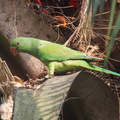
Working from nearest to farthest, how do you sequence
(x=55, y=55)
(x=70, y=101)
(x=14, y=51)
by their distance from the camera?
(x=70, y=101) < (x=55, y=55) < (x=14, y=51)

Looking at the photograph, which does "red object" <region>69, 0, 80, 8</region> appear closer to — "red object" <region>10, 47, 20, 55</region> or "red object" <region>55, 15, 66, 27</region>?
"red object" <region>55, 15, 66, 27</region>

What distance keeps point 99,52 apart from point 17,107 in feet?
4.15

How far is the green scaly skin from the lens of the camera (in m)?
1.90

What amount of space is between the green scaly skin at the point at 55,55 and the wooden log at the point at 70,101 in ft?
1.32

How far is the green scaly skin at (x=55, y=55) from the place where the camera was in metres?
1.90

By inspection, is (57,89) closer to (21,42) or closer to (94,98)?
(94,98)

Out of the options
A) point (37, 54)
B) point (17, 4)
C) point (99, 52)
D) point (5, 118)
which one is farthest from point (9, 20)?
point (5, 118)

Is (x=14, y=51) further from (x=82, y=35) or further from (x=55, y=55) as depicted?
(x=82, y=35)

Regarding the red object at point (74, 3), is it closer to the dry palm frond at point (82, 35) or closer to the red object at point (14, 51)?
the dry palm frond at point (82, 35)

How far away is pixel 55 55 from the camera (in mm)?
2008

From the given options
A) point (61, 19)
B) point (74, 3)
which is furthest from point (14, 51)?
point (74, 3)

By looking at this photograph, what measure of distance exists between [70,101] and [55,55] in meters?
0.58

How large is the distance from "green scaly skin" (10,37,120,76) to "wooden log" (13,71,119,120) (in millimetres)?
403

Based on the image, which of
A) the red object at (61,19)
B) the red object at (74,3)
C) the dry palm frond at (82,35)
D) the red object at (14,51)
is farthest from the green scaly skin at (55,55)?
the red object at (74,3)
